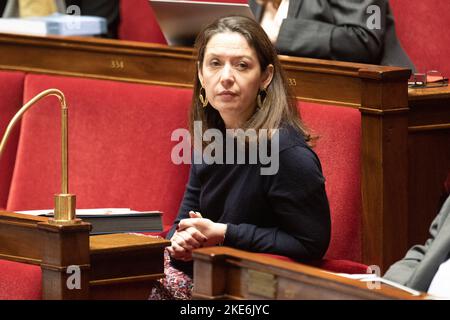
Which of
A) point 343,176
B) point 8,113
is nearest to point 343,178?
point 343,176

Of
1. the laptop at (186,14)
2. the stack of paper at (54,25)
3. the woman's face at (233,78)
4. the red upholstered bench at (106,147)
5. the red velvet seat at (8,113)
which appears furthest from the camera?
the stack of paper at (54,25)

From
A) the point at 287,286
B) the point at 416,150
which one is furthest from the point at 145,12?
the point at 287,286

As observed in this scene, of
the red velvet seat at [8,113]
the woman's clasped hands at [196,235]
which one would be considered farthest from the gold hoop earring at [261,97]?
the red velvet seat at [8,113]

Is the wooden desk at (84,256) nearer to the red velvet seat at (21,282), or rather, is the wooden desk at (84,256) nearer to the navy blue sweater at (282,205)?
the red velvet seat at (21,282)

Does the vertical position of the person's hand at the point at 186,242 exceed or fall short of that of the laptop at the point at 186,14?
it falls short

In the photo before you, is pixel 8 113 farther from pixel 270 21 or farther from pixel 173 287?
pixel 173 287

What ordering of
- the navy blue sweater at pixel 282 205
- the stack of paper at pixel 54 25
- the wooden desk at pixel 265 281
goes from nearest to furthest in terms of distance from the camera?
the wooden desk at pixel 265 281
the navy blue sweater at pixel 282 205
the stack of paper at pixel 54 25

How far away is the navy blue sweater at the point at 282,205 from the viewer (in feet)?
8.79

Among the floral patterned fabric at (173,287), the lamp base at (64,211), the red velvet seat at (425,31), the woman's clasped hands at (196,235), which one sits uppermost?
the red velvet seat at (425,31)

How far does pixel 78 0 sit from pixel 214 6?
1.48 m

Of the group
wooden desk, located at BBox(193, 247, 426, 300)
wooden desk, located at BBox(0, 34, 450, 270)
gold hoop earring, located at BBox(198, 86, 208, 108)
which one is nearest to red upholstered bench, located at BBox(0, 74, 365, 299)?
wooden desk, located at BBox(0, 34, 450, 270)

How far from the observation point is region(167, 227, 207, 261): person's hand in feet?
8.89

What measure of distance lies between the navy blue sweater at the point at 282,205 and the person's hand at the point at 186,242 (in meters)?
0.07

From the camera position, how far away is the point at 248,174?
2799 mm
